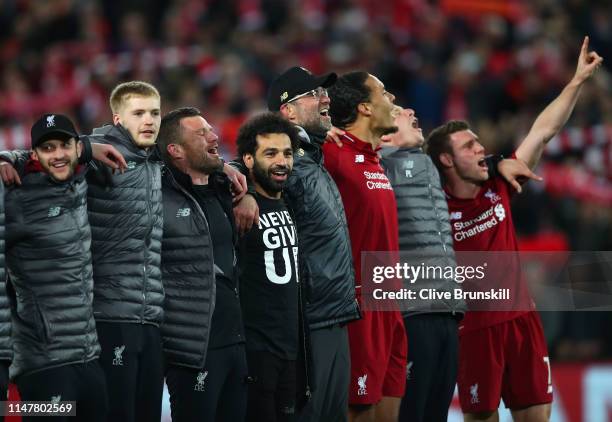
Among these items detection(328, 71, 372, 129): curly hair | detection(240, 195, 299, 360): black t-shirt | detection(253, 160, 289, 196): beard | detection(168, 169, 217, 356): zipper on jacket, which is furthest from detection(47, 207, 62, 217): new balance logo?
detection(328, 71, 372, 129): curly hair

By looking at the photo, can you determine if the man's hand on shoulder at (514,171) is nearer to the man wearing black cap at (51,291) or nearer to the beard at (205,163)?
the beard at (205,163)

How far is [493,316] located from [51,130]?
330 centimetres

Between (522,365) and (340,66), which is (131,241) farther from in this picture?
(340,66)

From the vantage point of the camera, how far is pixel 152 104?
7199 millimetres

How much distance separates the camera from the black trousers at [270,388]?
7.16 metres

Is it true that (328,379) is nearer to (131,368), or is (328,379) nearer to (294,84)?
(131,368)

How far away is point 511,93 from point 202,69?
345 centimetres

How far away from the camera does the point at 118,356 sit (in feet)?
22.1

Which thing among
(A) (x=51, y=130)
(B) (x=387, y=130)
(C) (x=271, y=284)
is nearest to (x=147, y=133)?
(A) (x=51, y=130)

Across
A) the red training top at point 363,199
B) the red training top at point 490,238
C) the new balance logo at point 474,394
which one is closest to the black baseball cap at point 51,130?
the red training top at point 363,199

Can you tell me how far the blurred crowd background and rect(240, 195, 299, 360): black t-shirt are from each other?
5.99 meters

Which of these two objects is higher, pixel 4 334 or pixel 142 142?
pixel 142 142

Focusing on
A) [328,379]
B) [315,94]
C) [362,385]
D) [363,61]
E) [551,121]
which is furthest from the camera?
[363,61]

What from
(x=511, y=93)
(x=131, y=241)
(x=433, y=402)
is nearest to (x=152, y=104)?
(x=131, y=241)
